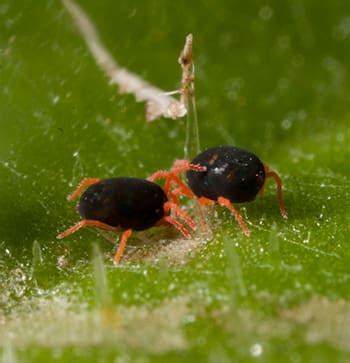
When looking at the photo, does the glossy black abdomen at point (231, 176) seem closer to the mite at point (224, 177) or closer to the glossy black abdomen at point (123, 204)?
the mite at point (224, 177)

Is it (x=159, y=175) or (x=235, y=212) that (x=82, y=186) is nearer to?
(x=159, y=175)

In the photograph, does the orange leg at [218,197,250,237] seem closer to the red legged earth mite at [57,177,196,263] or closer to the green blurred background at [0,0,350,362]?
the green blurred background at [0,0,350,362]

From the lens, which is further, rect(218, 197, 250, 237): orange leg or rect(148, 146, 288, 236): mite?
rect(148, 146, 288, 236): mite

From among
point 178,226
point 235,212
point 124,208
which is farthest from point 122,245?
point 235,212

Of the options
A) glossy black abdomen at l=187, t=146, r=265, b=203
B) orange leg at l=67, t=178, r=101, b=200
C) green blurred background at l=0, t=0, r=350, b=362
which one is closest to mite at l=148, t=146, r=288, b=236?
glossy black abdomen at l=187, t=146, r=265, b=203

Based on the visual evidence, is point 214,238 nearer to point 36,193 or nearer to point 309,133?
point 36,193

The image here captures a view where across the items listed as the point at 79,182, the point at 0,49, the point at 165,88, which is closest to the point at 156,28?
the point at 165,88
